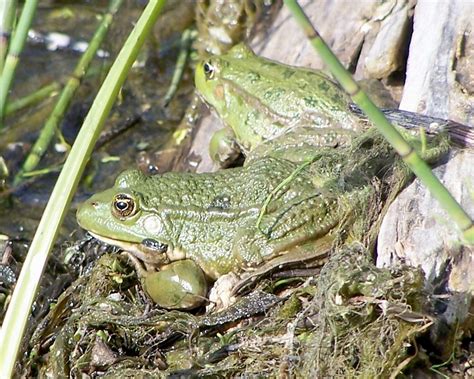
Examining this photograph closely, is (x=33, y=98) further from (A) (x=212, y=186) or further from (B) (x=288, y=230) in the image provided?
(B) (x=288, y=230)

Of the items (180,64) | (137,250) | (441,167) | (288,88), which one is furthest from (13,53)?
(180,64)

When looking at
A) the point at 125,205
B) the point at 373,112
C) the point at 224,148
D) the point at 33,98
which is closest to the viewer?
the point at 373,112

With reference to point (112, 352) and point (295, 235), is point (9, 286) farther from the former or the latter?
point (295, 235)

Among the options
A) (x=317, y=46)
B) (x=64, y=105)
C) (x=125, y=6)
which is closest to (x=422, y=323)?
(x=317, y=46)

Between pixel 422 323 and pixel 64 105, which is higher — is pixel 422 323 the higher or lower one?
the lower one

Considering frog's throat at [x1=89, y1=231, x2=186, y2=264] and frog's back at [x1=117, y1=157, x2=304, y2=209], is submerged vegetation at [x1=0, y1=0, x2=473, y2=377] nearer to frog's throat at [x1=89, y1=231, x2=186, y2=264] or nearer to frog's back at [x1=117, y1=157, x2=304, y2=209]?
frog's throat at [x1=89, y1=231, x2=186, y2=264]

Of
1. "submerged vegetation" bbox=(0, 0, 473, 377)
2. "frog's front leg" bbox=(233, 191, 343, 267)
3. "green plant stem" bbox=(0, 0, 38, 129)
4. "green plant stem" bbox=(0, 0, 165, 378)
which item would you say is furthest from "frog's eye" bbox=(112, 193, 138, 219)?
"green plant stem" bbox=(0, 0, 165, 378)
